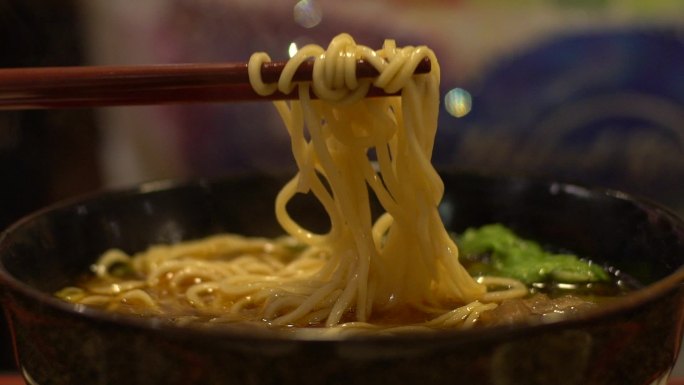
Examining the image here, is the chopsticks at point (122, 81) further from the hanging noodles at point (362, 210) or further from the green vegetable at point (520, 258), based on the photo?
the green vegetable at point (520, 258)

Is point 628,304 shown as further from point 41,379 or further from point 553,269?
point 41,379

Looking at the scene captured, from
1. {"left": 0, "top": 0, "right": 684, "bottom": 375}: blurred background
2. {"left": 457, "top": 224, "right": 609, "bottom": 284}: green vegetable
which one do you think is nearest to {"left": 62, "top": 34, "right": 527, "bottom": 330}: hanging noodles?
{"left": 457, "top": 224, "right": 609, "bottom": 284}: green vegetable

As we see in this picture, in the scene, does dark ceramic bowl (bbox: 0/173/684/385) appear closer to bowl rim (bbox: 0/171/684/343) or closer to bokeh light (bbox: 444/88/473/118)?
bowl rim (bbox: 0/171/684/343)

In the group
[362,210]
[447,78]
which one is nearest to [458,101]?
[447,78]

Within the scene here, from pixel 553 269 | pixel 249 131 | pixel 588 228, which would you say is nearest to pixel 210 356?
pixel 553 269

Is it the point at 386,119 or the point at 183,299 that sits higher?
the point at 386,119

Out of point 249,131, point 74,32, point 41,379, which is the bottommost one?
point 41,379

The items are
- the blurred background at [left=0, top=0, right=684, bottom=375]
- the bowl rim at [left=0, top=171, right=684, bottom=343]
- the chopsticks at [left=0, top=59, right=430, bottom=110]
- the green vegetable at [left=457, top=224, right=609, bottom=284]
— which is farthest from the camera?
the blurred background at [left=0, top=0, right=684, bottom=375]
